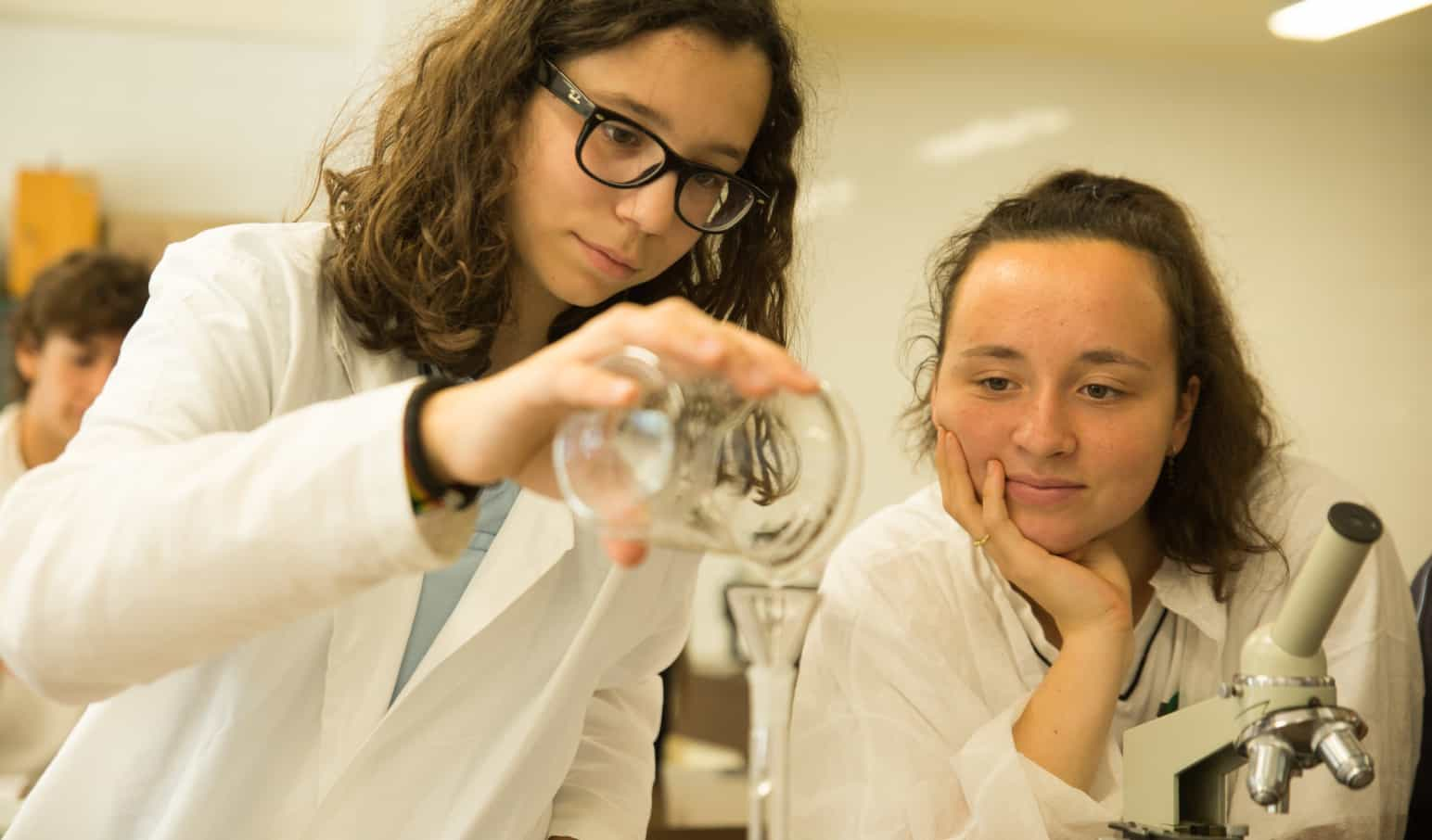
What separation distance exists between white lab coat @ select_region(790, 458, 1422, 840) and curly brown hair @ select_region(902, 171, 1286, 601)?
4cm

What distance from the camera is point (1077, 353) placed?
150cm

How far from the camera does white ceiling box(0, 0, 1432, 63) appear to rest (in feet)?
12.0

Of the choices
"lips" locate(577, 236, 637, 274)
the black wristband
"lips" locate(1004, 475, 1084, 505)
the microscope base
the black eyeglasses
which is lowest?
the microscope base

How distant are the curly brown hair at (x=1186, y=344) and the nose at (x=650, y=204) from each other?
54cm

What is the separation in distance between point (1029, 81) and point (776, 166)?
11.8 feet

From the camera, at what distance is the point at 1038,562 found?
1.51 m

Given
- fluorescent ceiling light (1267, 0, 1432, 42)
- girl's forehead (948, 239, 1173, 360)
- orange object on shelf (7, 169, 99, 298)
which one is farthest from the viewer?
orange object on shelf (7, 169, 99, 298)

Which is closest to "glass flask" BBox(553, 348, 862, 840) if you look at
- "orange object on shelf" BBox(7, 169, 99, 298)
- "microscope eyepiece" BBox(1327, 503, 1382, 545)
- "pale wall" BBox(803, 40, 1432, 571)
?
"microscope eyepiece" BBox(1327, 503, 1382, 545)

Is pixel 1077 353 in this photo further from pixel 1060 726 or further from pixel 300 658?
pixel 300 658

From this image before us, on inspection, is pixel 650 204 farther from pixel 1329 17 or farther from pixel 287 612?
pixel 1329 17

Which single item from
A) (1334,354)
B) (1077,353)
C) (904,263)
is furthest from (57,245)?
(1077,353)

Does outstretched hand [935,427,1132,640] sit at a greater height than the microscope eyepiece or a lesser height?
lesser

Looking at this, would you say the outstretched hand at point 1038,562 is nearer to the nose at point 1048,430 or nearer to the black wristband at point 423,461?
the nose at point 1048,430

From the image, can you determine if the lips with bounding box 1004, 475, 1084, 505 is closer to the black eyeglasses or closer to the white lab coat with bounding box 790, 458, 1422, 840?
the white lab coat with bounding box 790, 458, 1422, 840
